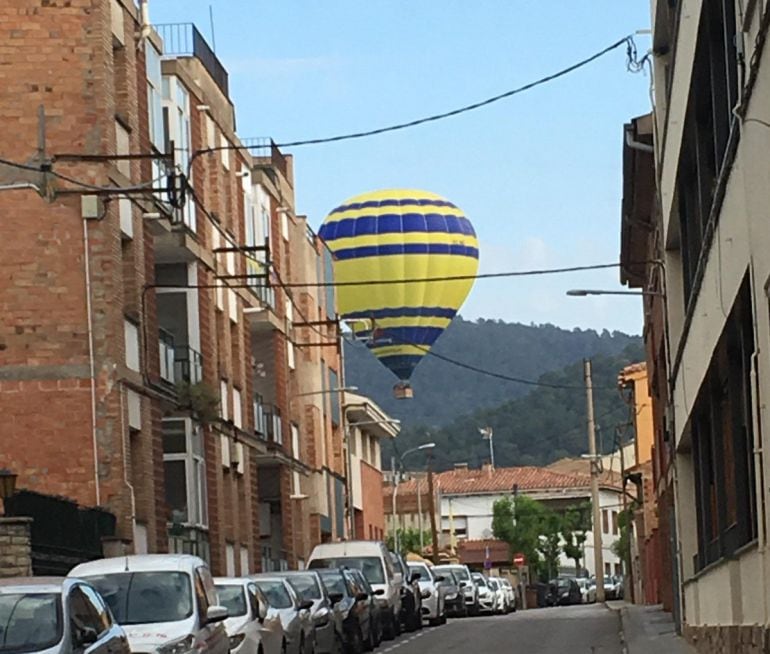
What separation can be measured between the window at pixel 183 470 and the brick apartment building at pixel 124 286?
0.16 feet

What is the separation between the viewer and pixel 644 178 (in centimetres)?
4453

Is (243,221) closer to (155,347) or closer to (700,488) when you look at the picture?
(155,347)

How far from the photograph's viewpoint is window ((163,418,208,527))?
44.6m

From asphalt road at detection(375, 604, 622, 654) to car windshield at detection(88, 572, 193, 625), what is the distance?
12880mm

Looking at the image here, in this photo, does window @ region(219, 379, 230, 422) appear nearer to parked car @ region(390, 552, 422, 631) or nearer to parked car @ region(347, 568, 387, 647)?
parked car @ region(390, 552, 422, 631)

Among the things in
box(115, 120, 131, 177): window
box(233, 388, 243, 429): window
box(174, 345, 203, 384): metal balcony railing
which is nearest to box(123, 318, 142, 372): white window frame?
box(115, 120, 131, 177): window

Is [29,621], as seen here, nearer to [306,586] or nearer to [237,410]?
[306,586]

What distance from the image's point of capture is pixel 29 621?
53.4 feet

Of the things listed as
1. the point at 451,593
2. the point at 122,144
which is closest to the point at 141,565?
the point at 122,144

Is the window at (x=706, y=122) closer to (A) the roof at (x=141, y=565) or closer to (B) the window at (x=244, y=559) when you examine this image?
(A) the roof at (x=141, y=565)

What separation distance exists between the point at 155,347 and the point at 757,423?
82.4 ft

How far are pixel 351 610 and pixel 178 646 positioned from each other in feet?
50.1

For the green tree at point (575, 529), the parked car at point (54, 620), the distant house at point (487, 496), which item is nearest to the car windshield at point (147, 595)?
the parked car at point (54, 620)

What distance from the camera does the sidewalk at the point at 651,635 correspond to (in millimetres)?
32219
